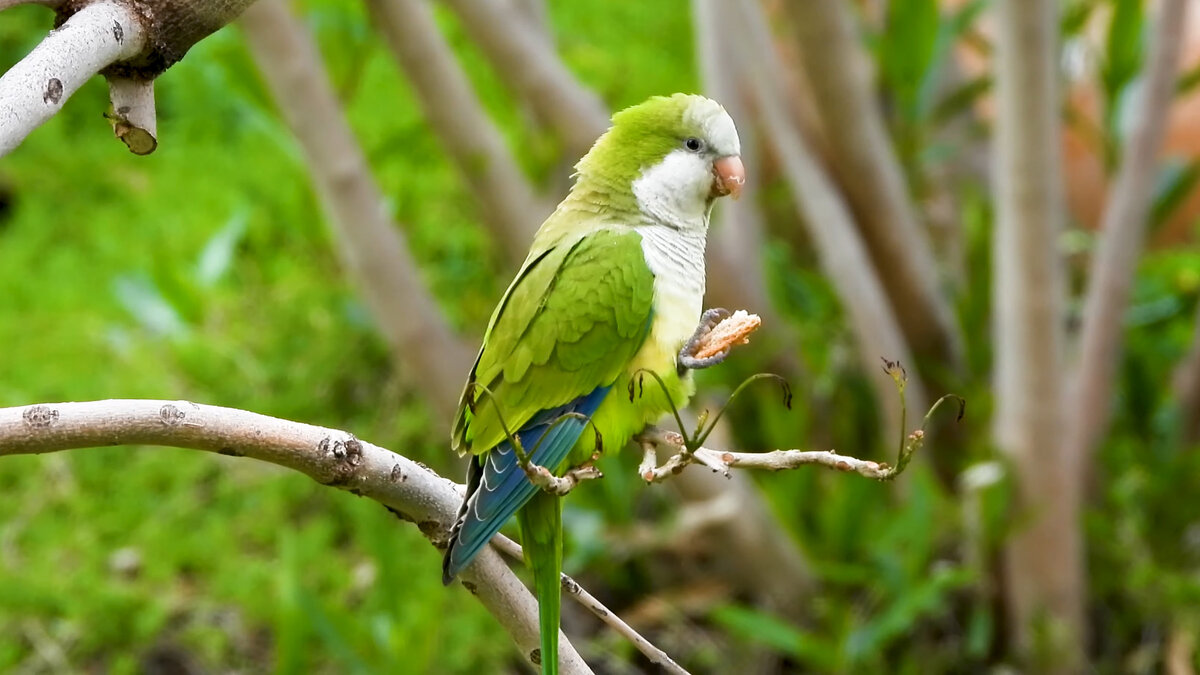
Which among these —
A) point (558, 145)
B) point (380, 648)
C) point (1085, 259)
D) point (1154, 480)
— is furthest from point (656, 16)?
point (380, 648)

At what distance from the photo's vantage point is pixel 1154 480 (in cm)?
343

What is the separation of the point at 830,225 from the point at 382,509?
4.59 feet

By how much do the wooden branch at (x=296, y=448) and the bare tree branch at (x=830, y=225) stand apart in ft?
6.90

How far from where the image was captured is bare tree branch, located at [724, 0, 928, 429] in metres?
3.38

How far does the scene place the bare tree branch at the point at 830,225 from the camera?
11.1ft

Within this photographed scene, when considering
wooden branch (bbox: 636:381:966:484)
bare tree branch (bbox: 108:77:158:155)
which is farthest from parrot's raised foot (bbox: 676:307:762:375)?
bare tree branch (bbox: 108:77:158:155)

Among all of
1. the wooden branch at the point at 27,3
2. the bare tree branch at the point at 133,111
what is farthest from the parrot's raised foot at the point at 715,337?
the wooden branch at the point at 27,3

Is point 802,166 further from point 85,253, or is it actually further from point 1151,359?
point 85,253

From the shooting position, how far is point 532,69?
10.3 feet

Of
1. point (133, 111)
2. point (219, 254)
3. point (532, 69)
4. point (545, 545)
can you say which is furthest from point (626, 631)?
point (219, 254)

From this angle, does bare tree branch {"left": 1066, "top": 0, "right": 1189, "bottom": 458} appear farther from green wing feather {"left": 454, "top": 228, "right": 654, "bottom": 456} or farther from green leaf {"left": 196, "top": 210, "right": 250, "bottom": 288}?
green leaf {"left": 196, "top": 210, "right": 250, "bottom": 288}

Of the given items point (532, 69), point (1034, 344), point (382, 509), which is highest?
point (532, 69)

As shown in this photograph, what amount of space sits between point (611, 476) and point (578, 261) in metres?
1.90

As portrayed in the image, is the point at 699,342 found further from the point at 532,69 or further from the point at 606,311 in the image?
the point at 532,69
